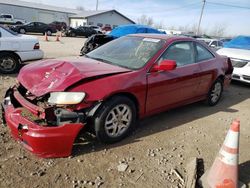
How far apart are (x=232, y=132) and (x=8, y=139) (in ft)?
9.73

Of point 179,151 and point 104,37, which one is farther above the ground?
point 104,37

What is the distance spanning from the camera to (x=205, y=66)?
18.3 feet

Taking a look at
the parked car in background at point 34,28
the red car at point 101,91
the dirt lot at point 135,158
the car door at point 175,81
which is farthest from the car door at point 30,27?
the dirt lot at point 135,158

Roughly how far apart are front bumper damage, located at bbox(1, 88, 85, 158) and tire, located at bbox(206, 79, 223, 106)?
3.56 meters

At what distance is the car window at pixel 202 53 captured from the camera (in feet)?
18.1

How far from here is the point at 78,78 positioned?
3.59 m

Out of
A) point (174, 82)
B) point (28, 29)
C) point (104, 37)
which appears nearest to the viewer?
point (174, 82)

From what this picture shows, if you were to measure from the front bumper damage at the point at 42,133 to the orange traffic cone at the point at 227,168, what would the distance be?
1.62m

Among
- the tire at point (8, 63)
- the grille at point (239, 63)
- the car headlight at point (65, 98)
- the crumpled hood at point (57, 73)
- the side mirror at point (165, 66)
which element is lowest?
the tire at point (8, 63)

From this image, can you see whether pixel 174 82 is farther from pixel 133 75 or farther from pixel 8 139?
pixel 8 139

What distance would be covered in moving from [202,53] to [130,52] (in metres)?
1.76

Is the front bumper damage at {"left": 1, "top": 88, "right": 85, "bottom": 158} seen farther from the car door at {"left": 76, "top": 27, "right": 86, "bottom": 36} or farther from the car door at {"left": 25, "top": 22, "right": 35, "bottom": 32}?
the car door at {"left": 76, "top": 27, "right": 86, "bottom": 36}

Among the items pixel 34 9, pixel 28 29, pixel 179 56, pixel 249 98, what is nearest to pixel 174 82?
pixel 179 56

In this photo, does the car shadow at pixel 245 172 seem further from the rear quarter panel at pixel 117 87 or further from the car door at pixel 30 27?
the car door at pixel 30 27
